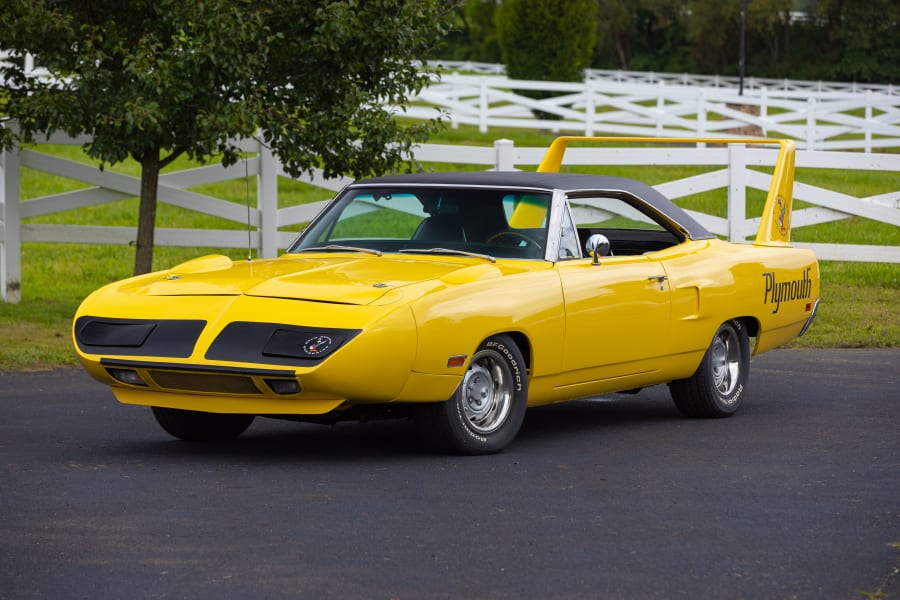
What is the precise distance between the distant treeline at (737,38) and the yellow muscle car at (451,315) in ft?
174

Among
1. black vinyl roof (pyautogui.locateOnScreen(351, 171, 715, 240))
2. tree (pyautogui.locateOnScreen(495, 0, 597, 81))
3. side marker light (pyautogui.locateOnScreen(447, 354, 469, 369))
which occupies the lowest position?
side marker light (pyautogui.locateOnScreen(447, 354, 469, 369))

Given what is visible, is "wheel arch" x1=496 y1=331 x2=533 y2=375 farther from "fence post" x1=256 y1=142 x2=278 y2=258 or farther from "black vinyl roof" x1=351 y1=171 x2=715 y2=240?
"fence post" x1=256 y1=142 x2=278 y2=258

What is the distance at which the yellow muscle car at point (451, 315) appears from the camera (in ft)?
25.1

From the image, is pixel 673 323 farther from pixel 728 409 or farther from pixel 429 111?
pixel 429 111

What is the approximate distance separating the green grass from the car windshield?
12.9 feet

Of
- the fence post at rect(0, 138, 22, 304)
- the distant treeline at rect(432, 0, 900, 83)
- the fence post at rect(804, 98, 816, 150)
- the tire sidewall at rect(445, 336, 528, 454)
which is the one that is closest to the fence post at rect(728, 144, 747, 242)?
the fence post at rect(0, 138, 22, 304)

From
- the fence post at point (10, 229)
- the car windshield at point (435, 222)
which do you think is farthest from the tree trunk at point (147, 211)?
the car windshield at point (435, 222)

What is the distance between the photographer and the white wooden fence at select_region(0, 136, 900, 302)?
628 inches

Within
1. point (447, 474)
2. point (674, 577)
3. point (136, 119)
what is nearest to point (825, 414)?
point (447, 474)

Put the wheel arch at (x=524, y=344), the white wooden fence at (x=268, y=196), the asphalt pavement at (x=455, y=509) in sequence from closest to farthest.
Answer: the asphalt pavement at (x=455, y=509)
the wheel arch at (x=524, y=344)
the white wooden fence at (x=268, y=196)

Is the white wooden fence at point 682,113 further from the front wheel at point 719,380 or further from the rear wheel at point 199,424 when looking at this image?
the rear wheel at point 199,424

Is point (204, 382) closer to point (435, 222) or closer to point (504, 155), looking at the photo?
point (435, 222)

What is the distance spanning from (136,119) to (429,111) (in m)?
24.2

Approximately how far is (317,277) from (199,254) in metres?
12.9
